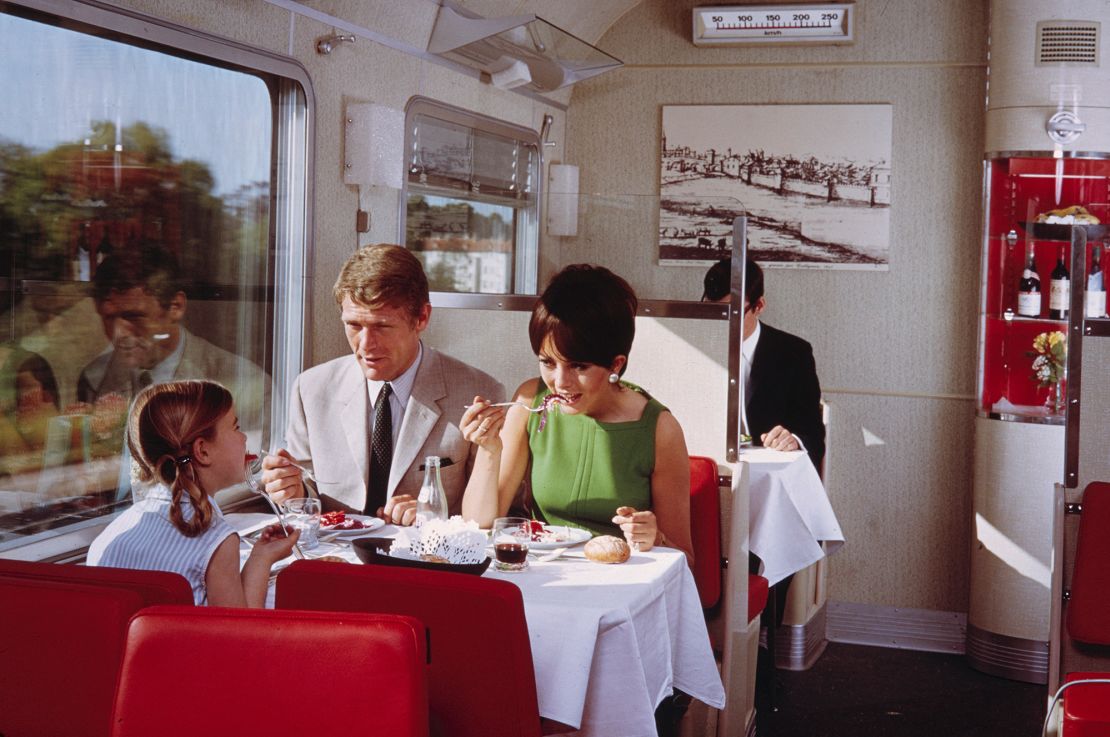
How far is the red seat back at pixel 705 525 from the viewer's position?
11.2 feet

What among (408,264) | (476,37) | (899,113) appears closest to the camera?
(408,264)

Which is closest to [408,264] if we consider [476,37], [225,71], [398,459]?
[398,459]

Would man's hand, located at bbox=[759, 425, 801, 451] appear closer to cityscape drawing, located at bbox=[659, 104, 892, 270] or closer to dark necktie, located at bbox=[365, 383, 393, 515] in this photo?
cityscape drawing, located at bbox=[659, 104, 892, 270]

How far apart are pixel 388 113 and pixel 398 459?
1294 millimetres

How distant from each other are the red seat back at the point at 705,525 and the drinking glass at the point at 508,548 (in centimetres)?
80

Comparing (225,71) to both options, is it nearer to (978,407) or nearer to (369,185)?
(369,185)

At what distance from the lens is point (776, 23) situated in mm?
5598

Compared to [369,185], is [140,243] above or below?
below

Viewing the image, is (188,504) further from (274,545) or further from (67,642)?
(67,642)

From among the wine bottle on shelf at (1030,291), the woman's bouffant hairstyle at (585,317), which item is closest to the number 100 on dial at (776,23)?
the wine bottle on shelf at (1030,291)

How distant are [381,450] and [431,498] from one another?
1.95 ft

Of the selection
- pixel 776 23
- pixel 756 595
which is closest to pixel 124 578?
pixel 756 595

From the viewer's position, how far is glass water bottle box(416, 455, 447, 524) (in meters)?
2.85

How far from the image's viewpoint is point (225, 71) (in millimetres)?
3420
